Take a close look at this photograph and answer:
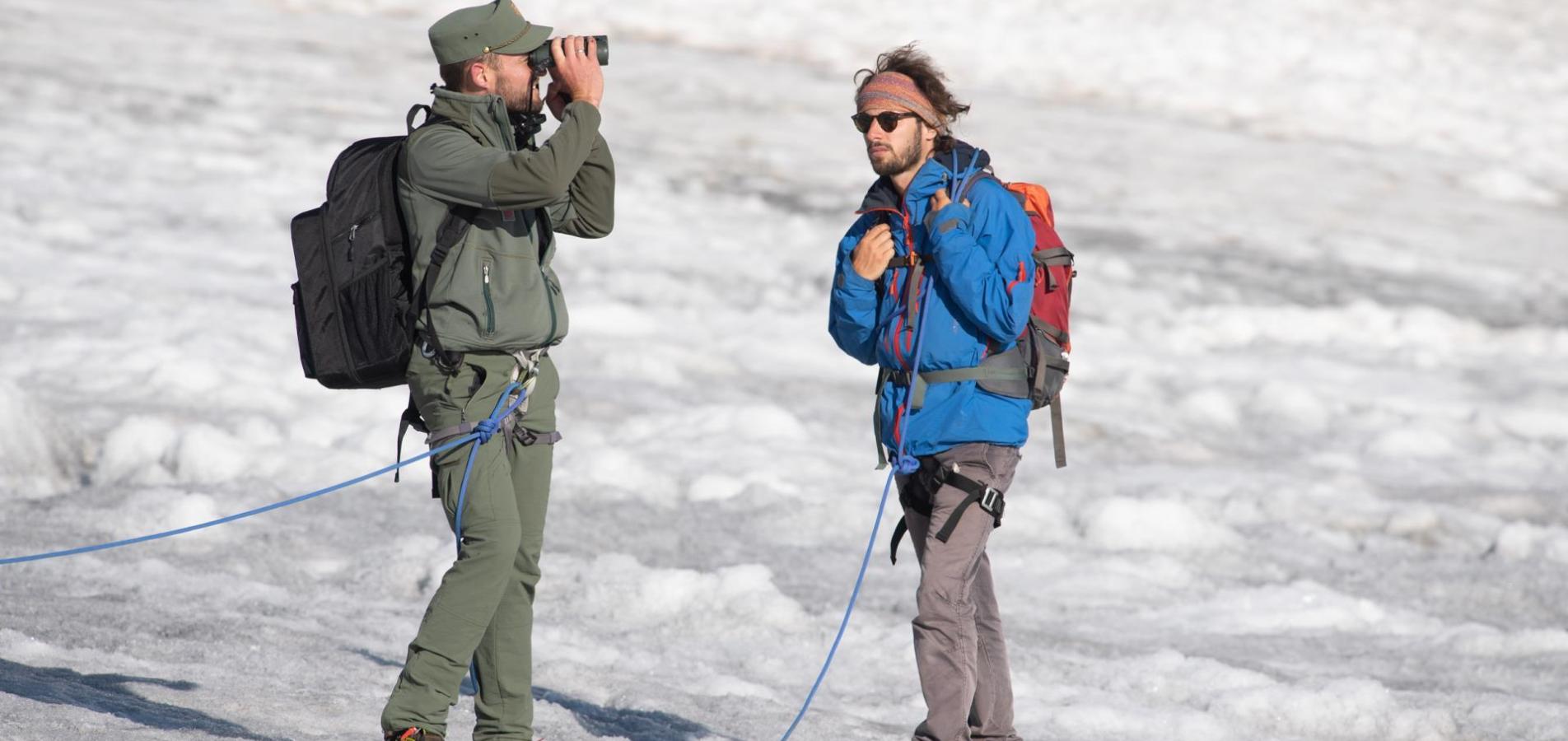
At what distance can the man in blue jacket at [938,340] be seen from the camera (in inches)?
153

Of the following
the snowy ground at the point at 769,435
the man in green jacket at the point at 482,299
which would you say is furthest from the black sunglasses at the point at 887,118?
the snowy ground at the point at 769,435

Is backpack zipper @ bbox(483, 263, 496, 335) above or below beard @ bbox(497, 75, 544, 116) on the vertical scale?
below

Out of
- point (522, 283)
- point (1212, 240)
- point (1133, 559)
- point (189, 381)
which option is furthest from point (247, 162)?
point (522, 283)

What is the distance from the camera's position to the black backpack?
12.0ft

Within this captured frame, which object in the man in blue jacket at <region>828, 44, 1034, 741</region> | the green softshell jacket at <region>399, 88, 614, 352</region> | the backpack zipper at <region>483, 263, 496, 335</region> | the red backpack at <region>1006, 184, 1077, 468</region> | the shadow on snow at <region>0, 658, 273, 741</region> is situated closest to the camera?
the green softshell jacket at <region>399, 88, 614, 352</region>

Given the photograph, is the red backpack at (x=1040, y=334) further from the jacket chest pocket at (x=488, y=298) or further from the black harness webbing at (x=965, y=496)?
the jacket chest pocket at (x=488, y=298)

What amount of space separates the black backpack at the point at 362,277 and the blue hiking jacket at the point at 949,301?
102cm

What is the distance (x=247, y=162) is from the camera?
14.1 m

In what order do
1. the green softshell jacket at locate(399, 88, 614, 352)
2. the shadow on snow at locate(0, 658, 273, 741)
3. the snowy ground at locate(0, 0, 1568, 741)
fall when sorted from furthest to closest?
the snowy ground at locate(0, 0, 1568, 741) < the shadow on snow at locate(0, 658, 273, 741) < the green softshell jacket at locate(399, 88, 614, 352)

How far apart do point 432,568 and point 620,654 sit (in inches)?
40.8

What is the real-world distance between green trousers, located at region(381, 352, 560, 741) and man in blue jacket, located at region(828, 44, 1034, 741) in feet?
2.76

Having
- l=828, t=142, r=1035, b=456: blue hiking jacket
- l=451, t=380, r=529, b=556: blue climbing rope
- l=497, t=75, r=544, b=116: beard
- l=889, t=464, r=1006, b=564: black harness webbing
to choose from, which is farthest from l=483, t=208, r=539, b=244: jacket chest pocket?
l=889, t=464, r=1006, b=564: black harness webbing

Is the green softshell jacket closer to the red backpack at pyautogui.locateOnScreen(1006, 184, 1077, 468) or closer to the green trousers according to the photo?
the green trousers

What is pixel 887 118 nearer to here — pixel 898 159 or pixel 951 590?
pixel 898 159
